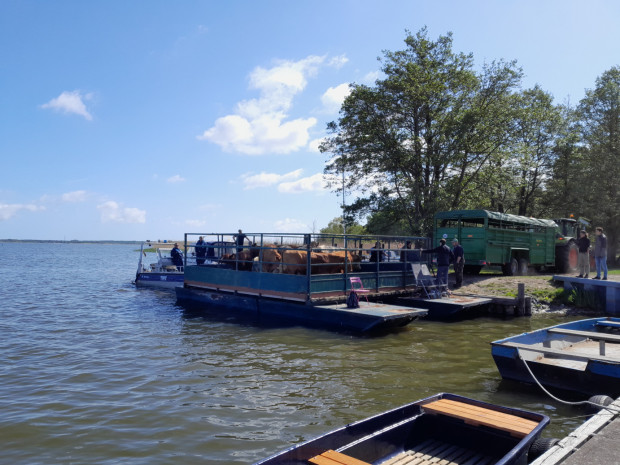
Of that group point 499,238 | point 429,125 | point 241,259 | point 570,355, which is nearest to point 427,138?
point 429,125

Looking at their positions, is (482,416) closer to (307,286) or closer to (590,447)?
(590,447)

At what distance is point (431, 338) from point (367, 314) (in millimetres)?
1805

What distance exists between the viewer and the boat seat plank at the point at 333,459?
3947 millimetres

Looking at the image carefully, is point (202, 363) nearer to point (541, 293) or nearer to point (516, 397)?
point (516, 397)

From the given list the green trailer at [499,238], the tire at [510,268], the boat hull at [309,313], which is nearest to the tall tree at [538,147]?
the green trailer at [499,238]

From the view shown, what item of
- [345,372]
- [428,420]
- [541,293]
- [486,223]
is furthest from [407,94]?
[428,420]

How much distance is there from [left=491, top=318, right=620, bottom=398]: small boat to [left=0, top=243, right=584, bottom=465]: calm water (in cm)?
40

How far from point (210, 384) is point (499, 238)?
1481cm

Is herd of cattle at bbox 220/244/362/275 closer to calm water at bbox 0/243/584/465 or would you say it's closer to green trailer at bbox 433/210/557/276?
calm water at bbox 0/243/584/465

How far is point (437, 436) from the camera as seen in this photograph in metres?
5.33

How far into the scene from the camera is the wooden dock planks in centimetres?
481

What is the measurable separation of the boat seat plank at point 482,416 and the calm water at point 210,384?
1.36 m

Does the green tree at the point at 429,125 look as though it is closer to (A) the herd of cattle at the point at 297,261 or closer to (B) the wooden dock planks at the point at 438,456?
(A) the herd of cattle at the point at 297,261

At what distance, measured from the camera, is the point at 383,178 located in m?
25.7
